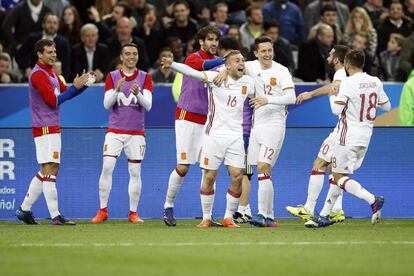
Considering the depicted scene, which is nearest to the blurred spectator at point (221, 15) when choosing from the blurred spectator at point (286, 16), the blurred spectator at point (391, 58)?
the blurred spectator at point (286, 16)

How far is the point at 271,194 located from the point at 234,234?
5.12 ft

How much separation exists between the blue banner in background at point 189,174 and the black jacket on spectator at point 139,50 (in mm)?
4238

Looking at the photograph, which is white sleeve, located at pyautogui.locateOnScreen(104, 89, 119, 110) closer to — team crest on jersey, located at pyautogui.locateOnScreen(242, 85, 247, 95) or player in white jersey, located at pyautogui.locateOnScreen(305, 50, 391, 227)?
team crest on jersey, located at pyautogui.locateOnScreen(242, 85, 247, 95)

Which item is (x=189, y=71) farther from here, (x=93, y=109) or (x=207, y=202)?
(x=93, y=109)

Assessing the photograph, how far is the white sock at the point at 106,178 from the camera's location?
17172 mm

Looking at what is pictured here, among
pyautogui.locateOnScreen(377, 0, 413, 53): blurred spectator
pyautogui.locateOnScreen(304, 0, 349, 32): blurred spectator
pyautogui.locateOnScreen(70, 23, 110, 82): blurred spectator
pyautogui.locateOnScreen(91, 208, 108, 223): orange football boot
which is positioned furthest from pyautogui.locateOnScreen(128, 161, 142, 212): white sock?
pyautogui.locateOnScreen(304, 0, 349, 32): blurred spectator

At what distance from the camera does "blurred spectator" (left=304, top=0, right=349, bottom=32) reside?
24.7 m

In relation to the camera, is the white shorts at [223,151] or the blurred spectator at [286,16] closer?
the white shorts at [223,151]

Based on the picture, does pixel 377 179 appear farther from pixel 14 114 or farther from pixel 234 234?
pixel 14 114

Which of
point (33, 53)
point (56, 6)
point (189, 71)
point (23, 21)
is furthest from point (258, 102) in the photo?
point (56, 6)

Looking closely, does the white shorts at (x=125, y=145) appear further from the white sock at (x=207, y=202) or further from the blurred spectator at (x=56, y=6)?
the blurred spectator at (x=56, y=6)

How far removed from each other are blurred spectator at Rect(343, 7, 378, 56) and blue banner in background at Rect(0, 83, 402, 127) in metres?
1.83

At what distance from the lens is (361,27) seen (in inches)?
913

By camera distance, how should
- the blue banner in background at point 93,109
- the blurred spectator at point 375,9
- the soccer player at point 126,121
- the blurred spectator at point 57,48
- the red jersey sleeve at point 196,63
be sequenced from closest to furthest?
the red jersey sleeve at point 196,63 → the soccer player at point 126,121 → the blue banner in background at point 93,109 → the blurred spectator at point 57,48 → the blurred spectator at point 375,9
